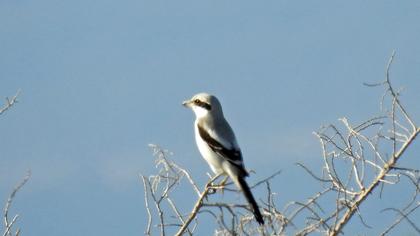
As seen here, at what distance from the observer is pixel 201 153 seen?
767 cm

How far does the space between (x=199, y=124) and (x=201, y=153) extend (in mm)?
296

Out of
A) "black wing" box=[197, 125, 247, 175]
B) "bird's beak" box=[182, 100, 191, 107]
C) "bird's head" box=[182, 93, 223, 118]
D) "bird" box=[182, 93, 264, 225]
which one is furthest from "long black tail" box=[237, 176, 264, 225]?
"bird's beak" box=[182, 100, 191, 107]

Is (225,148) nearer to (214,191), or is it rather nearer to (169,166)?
(214,191)

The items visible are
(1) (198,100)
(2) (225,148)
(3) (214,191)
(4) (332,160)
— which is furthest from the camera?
(1) (198,100)

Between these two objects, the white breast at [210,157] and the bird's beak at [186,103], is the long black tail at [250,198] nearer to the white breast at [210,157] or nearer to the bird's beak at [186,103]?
the white breast at [210,157]

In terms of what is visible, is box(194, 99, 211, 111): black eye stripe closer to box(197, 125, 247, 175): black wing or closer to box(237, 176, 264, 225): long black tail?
box(197, 125, 247, 175): black wing

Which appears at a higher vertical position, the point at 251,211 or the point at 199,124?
the point at 199,124

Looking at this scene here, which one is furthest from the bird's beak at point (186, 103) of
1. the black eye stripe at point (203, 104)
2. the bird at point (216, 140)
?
the black eye stripe at point (203, 104)

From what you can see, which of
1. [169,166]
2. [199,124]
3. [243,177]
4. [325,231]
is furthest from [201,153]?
[325,231]

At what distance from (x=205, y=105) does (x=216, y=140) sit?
0.55 m

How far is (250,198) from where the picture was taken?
6.37m

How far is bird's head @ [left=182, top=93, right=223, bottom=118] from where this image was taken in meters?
7.80

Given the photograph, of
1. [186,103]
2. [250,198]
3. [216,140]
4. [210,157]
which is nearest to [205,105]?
[186,103]

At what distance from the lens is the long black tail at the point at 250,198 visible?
5.52 meters
